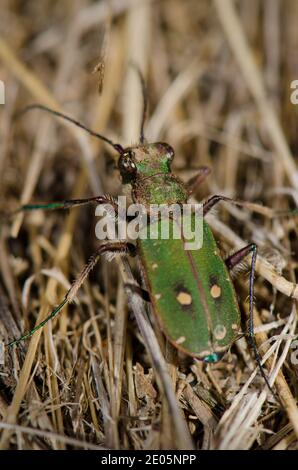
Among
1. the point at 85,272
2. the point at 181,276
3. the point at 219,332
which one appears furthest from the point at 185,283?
the point at 85,272

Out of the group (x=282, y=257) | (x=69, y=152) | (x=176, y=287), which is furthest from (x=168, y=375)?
(x=69, y=152)

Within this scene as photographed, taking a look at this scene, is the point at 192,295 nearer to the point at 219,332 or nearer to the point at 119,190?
the point at 219,332

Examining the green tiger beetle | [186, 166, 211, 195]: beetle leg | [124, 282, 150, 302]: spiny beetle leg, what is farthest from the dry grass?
[186, 166, 211, 195]: beetle leg

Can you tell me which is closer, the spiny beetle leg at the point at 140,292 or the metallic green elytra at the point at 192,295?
the metallic green elytra at the point at 192,295

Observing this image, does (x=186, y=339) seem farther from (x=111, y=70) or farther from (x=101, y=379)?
(x=111, y=70)

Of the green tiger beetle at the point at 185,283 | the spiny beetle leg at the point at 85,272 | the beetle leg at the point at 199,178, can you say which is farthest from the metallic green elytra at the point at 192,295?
the beetle leg at the point at 199,178

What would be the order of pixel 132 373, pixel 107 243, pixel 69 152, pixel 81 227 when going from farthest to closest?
pixel 69 152 < pixel 81 227 < pixel 107 243 < pixel 132 373

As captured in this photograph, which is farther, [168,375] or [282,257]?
[282,257]

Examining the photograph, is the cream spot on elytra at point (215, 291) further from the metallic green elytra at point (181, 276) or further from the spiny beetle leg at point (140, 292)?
the spiny beetle leg at point (140, 292)
